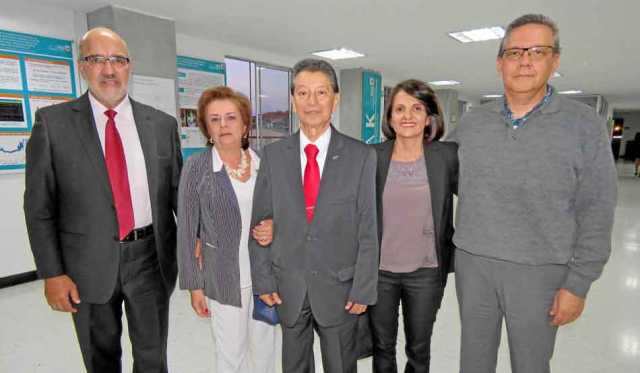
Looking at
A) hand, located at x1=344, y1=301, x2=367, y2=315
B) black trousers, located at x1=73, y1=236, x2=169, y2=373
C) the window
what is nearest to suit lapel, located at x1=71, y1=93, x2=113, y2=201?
black trousers, located at x1=73, y1=236, x2=169, y2=373

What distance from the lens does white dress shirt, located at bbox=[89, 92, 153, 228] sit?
62.0 inches

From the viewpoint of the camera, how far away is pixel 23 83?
12.0 ft

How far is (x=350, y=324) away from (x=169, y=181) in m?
1.04

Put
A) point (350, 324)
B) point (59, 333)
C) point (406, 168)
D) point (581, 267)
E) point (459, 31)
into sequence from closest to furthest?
point (581, 267) < point (350, 324) < point (406, 168) < point (59, 333) < point (459, 31)

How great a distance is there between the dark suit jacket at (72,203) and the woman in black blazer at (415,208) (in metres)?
1.19

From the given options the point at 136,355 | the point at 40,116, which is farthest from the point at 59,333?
the point at 40,116

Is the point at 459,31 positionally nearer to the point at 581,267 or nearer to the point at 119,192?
the point at 581,267

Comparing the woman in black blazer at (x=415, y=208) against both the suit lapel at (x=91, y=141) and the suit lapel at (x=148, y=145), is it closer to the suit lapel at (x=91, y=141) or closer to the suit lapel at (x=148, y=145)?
the suit lapel at (x=148, y=145)

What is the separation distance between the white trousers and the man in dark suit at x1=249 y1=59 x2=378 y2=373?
26 centimetres

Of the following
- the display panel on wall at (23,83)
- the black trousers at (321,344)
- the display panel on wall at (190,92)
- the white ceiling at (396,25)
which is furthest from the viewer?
the display panel on wall at (190,92)

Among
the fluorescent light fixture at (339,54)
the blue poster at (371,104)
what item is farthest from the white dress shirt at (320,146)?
the blue poster at (371,104)

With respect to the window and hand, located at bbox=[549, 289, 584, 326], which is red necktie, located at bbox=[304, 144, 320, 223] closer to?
hand, located at bbox=[549, 289, 584, 326]

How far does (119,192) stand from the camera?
155cm

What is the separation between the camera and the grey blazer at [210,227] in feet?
5.20
